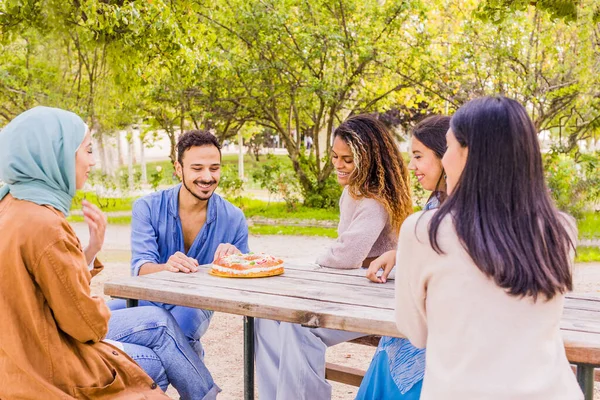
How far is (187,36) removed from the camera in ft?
24.6

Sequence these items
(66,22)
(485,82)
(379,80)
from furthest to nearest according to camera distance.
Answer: (379,80)
(485,82)
(66,22)

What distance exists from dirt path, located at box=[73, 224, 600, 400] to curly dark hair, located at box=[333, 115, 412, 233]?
1.51 meters

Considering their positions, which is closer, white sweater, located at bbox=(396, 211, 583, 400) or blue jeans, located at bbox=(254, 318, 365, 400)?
white sweater, located at bbox=(396, 211, 583, 400)

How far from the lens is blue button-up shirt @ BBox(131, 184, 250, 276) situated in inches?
146

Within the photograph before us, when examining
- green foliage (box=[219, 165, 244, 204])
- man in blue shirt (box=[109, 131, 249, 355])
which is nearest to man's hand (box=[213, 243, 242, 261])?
man in blue shirt (box=[109, 131, 249, 355])

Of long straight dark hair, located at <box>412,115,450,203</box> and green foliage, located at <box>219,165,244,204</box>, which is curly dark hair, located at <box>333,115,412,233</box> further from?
green foliage, located at <box>219,165,244,204</box>

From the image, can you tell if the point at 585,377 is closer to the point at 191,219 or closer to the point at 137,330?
the point at 137,330

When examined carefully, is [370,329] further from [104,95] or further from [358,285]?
[104,95]

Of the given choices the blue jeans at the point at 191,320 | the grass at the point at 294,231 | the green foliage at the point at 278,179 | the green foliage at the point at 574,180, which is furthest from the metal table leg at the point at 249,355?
the green foliage at the point at 278,179

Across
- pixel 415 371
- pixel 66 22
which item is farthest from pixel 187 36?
pixel 415 371

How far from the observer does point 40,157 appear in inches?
90.8

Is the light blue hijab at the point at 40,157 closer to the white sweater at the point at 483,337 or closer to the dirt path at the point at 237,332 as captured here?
the white sweater at the point at 483,337

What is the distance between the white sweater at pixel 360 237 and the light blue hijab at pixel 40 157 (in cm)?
144

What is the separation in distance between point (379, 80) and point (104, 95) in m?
5.67
